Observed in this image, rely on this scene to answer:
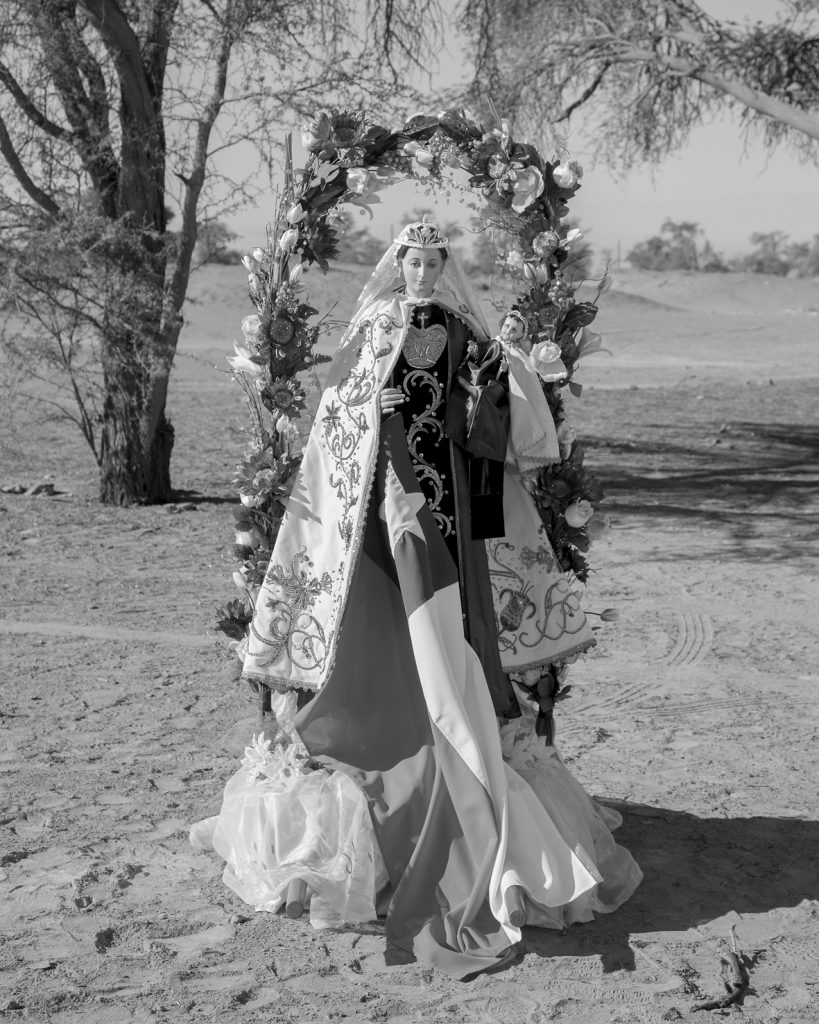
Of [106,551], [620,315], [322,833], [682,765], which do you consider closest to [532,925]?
[322,833]

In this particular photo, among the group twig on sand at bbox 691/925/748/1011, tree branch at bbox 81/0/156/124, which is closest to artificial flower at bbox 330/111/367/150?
twig on sand at bbox 691/925/748/1011

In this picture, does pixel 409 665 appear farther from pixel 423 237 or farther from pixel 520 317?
pixel 423 237

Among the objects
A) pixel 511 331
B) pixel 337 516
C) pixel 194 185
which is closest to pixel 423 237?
pixel 511 331

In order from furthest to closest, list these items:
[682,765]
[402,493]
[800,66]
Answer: [800,66]
[682,765]
[402,493]

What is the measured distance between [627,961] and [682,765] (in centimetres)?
181

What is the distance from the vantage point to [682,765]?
19.5ft

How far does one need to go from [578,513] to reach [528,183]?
125cm

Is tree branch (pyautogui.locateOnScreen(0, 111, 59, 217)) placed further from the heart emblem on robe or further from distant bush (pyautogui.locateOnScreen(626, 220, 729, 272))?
distant bush (pyautogui.locateOnScreen(626, 220, 729, 272))

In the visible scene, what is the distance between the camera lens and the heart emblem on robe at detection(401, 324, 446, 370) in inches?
181

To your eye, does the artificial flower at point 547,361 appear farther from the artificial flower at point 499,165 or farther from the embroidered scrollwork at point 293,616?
the embroidered scrollwork at point 293,616

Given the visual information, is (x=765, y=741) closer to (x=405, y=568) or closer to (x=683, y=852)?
(x=683, y=852)

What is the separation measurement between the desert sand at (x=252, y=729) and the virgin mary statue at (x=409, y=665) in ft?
0.70

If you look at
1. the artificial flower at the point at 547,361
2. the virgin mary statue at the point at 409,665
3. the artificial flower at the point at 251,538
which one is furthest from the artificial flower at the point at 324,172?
the artificial flower at the point at 251,538

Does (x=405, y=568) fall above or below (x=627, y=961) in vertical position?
above
